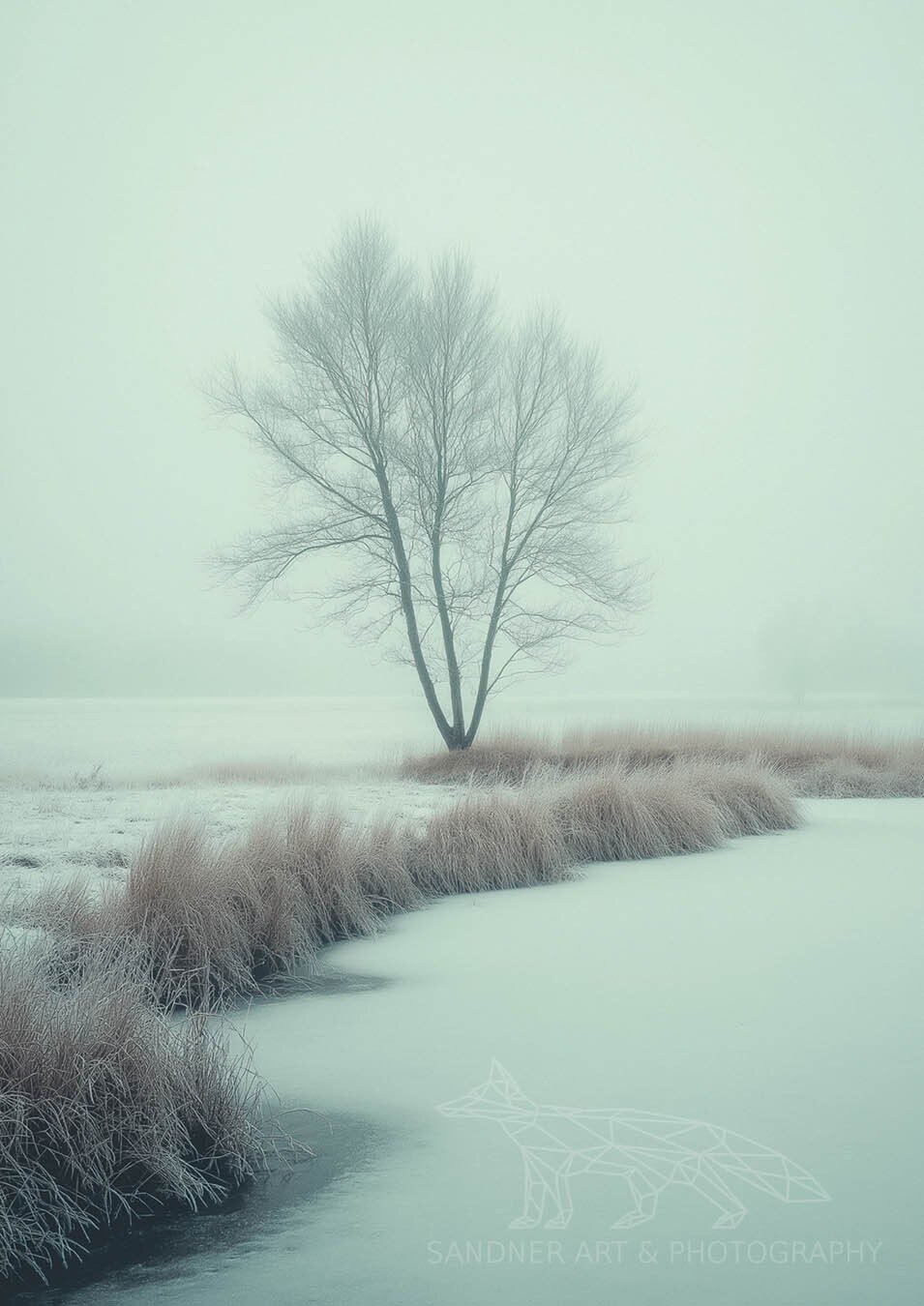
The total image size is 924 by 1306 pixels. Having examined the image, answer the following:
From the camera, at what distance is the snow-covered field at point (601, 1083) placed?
2.05 m

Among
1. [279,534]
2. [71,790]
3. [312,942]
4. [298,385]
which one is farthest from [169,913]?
[298,385]

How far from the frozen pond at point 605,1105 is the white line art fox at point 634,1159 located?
0.04 feet

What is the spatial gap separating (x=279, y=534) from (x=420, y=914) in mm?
9715

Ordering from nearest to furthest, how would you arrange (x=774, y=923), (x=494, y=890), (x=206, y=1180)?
(x=206, y=1180) → (x=774, y=923) → (x=494, y=890)

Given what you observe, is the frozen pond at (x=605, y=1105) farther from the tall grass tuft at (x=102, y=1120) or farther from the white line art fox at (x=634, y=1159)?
the tall grass tuft at (x=102, y=1120)

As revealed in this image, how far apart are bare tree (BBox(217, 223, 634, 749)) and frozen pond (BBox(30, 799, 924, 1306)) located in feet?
31.5

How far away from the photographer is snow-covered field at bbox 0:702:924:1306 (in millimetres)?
2053

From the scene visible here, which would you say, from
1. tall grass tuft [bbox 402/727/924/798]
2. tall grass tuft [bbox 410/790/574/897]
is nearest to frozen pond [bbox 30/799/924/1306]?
tall grass tuft [bbox 410/790/574/897]

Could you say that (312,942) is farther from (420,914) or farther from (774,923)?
(774,923)

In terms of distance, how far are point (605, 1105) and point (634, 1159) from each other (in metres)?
0.39

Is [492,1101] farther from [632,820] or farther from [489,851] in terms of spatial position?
[632,820]

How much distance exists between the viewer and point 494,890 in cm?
693

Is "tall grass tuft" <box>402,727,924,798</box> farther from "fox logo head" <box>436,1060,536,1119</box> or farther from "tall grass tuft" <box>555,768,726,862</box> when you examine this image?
"fox logo head" <box>436,1060,536,1119</box>

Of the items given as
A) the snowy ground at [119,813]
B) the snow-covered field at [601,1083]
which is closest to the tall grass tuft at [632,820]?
the snow-covered field at [601,1083]
